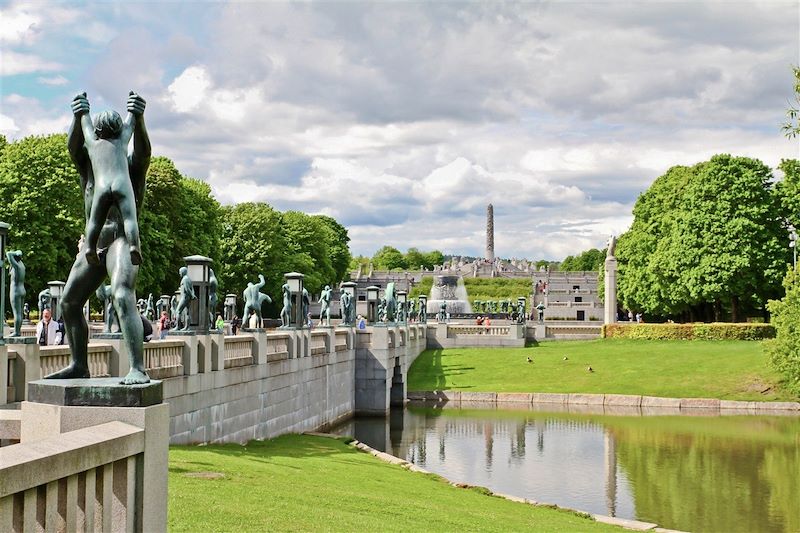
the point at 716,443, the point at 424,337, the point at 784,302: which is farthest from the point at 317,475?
the point at 424,337

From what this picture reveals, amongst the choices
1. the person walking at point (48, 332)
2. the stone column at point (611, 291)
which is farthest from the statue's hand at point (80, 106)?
the stone column at point (611, 291)

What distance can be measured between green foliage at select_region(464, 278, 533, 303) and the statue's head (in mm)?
145541

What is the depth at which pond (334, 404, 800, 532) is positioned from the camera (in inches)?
888

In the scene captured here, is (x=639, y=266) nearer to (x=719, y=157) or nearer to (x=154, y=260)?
(x=719, y=157)

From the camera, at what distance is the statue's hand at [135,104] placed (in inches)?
328

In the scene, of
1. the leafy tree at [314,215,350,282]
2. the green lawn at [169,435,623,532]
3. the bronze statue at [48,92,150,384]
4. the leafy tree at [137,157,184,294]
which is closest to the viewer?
the bronze statue at [48,92,150,384]

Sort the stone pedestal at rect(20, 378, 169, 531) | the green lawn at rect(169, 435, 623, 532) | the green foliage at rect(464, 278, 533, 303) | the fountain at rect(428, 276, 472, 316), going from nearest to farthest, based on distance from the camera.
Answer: the stone pedestal at rect(20, 378, 169, 531)
the green lawn at rect(169, 435, 623, 532)
the fountain at rect(428, 276, 472, 316)
the green foliage at rect(464, 278, 533, 303)

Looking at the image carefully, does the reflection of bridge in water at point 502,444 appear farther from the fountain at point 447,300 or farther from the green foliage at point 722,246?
the fountain at point 447,300

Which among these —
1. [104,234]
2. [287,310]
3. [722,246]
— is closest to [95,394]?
[104,234]

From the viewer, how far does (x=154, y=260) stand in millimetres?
62312

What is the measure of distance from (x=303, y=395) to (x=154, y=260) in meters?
33.1

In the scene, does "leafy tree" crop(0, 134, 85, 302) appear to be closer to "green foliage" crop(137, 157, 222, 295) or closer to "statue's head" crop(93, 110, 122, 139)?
"green foliage" crop(137, 157, 222, 295)

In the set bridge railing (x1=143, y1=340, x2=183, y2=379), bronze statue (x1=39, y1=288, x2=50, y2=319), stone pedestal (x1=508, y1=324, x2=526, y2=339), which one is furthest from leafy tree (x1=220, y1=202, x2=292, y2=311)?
bridge railing (x1=143, y1=340, x2=183, y2=379)

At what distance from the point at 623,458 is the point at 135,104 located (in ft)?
81.1
